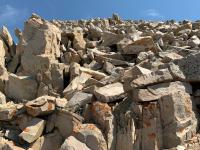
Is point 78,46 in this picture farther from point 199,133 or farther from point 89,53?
point 199,133

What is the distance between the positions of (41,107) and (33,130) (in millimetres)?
1101

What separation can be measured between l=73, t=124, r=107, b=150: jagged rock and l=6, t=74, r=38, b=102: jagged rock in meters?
7.03

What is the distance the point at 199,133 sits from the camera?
1673 cm

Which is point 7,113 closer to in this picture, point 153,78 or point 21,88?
point 21,88

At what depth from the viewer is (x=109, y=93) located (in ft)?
61.6

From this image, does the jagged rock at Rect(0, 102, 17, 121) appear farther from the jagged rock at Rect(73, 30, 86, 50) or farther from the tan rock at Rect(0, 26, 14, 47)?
the tan rock at Rect(0, 26, 14, 47)

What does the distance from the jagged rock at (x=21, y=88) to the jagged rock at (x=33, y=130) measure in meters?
4.76

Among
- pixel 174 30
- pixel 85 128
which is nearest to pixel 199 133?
pixel 85 128

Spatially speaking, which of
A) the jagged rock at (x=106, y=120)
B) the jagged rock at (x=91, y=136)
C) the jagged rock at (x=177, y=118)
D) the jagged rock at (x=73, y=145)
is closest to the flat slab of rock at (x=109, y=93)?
the jagged rock at (x=106, y=120)

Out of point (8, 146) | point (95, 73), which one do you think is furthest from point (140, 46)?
point (8, 146)

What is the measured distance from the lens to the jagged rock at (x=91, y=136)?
16.9 m

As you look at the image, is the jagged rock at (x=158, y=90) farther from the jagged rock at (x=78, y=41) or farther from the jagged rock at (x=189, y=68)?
the jagged rock at (x=78, y=41)

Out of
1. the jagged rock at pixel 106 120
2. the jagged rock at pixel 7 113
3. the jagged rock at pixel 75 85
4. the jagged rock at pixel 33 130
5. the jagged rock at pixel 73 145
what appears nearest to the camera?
the jagged rock at pixel 73 145

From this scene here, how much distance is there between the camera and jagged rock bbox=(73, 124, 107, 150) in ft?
55.4
